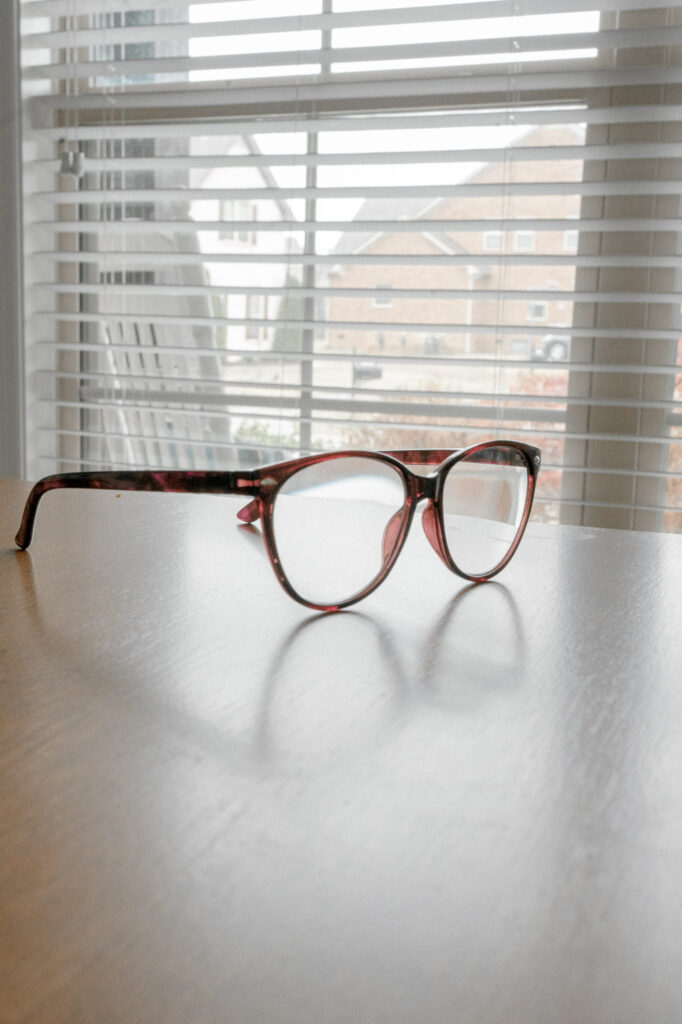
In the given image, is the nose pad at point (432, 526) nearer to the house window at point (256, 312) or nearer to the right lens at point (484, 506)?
the right lens at point (484, 506)

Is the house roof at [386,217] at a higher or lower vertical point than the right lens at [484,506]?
higher

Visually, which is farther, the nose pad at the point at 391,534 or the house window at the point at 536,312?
the house window at the point at 536,312

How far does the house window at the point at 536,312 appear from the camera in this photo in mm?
1582

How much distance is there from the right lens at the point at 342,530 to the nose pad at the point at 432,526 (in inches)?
0.7

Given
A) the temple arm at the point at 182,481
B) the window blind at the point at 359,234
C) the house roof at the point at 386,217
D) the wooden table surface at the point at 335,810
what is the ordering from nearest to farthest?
1. the wooden table surface at the point at 335,810
2. the temple arm at the point at 182,481
3. the window blind at the point at 359,234
4. the house roof at the point at 386,217

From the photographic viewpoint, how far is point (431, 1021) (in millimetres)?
183

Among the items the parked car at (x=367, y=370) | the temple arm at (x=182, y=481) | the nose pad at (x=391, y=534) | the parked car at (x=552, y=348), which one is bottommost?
the nose pad at (x=391, y=534)

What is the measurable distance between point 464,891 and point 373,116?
63.4 inches

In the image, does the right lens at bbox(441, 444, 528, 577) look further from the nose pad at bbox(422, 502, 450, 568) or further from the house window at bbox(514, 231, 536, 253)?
the house window at bbox(514, 231, 536, 253)

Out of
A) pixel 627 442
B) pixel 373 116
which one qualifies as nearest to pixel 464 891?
pixel 627 442

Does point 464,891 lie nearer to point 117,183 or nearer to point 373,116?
point 373,116

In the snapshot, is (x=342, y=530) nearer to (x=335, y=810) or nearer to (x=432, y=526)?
(x=432, y=526)

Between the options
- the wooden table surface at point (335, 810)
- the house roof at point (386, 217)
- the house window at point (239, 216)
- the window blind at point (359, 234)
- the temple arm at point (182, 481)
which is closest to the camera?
the wooden table surface at point (335, 810)

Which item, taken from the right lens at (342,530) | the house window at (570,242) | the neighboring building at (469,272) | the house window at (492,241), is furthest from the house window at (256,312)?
the right lens at (342,530)
